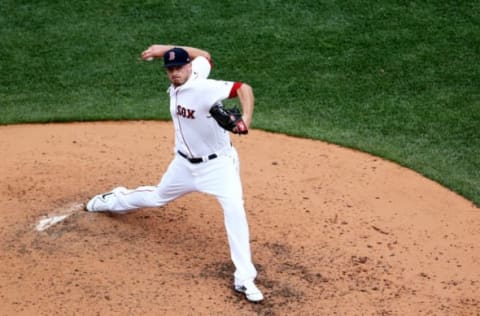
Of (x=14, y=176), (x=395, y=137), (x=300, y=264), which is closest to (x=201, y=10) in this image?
(x=395, y=137)

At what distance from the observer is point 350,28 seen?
1237cm

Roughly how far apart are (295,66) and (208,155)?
5.07 m

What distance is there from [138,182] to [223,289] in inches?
83.1

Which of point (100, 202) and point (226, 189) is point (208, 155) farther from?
point (100, 202)

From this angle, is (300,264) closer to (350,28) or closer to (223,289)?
(223,289)

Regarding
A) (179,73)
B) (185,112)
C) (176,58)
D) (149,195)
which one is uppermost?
(176,58)

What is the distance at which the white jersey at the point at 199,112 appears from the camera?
6.50 m

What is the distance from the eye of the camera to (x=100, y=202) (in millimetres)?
7688

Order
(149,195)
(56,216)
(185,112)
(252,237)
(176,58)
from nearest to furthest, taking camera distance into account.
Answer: (176,58) < (185,112) < (149,195) < (252,237) < (56,216)

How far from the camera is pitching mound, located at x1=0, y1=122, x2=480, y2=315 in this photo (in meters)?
6.64

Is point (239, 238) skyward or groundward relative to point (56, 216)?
skyward

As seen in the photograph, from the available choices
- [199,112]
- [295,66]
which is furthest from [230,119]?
[295,66]

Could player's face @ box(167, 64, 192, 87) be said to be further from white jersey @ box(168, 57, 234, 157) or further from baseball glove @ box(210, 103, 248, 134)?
baseball glove @ box(210, 103, 248, 134)

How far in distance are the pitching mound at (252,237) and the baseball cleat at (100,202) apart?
9 cm
